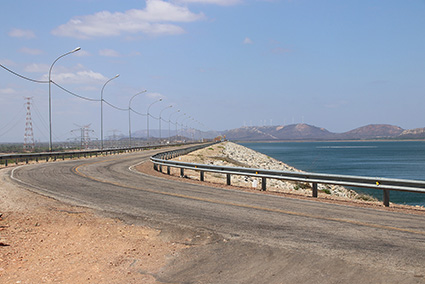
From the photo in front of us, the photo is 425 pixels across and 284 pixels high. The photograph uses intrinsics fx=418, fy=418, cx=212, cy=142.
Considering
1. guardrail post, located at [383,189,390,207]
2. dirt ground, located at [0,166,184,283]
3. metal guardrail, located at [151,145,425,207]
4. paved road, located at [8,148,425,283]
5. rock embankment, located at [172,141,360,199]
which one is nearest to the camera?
paved road, located at [8,148,425,283]

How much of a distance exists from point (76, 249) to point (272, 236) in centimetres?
362

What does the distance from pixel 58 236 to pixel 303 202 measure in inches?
288

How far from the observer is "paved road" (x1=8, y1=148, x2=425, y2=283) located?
5.92 m

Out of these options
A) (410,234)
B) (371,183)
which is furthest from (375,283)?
(371,183)

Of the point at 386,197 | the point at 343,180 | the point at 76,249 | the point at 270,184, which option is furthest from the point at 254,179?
the point at 76,249

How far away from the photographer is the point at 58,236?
27.2ft

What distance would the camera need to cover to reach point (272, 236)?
8.02 meters

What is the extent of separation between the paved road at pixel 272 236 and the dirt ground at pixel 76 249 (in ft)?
1.39

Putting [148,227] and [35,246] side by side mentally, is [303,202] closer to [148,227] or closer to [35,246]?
[148,227]

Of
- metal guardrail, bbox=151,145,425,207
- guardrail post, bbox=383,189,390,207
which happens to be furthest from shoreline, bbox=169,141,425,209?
guardrail post, bbox=383,189,390,207

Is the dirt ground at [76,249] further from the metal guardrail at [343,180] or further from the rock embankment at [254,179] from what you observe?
the rock embankment at [254,179]

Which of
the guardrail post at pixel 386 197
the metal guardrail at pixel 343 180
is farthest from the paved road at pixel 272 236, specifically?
the metal guardrail at pixel 343 180

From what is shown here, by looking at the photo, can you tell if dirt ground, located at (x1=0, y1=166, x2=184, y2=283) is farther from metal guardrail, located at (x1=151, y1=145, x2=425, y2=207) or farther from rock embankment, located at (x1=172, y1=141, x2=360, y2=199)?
rock embankment, located at (x1=172, y1=141, x2=360, y2=199)

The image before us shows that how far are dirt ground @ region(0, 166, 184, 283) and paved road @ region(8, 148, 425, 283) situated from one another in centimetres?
42
